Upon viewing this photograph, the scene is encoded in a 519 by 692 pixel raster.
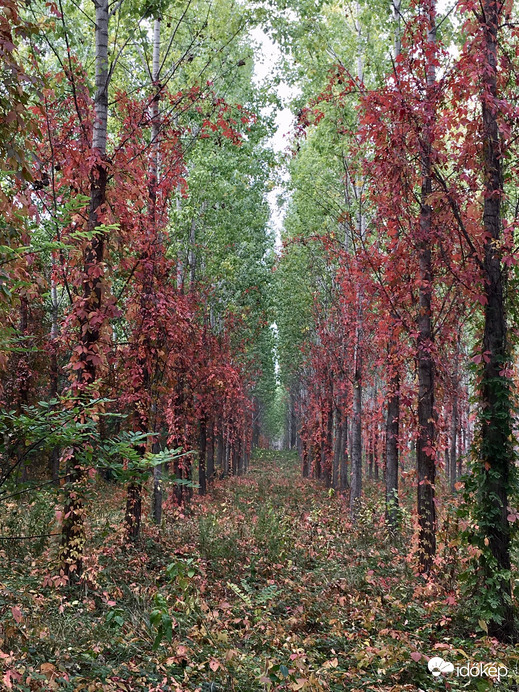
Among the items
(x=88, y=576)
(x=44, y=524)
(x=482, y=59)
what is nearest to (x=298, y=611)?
(x=88, y=576)

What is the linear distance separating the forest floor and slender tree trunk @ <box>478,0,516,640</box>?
0.63m

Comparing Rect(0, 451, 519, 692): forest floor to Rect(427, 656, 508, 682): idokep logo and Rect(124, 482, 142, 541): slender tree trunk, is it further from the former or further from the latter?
Rect(124, 482, 142, 541): slender tree trunk

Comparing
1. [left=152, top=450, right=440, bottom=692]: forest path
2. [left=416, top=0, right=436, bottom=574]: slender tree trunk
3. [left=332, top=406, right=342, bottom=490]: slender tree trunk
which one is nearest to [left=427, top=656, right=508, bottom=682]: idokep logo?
[left=152, top=450, right=440, bottom=692]: forest path

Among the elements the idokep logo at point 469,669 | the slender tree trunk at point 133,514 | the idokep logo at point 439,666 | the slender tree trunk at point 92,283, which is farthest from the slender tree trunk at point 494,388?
the slender tree trunk at point 133,514

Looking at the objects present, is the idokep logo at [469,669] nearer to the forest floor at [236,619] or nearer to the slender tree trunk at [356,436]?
the forest floor at [236,619]

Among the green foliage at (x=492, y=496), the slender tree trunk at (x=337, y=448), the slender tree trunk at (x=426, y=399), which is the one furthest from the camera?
the slender tree trunk at (x=337, y=448)

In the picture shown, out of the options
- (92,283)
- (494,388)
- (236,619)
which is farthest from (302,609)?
(92,283)

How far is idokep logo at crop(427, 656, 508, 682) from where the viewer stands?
4230mm

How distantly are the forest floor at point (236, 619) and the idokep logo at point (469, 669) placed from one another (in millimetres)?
24

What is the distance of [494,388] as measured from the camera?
5.64m

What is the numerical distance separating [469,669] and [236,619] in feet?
7.89

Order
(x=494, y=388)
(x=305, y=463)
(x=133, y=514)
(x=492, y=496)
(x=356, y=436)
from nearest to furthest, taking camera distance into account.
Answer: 1. (x=492, y=496)
2. (x=494, y=388)
3. (x=133, y=514)
4. (x=356, y=436)
5. (x=305, y=463)

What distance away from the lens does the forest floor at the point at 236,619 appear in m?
4.14

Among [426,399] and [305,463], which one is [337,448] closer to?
[305,463]
